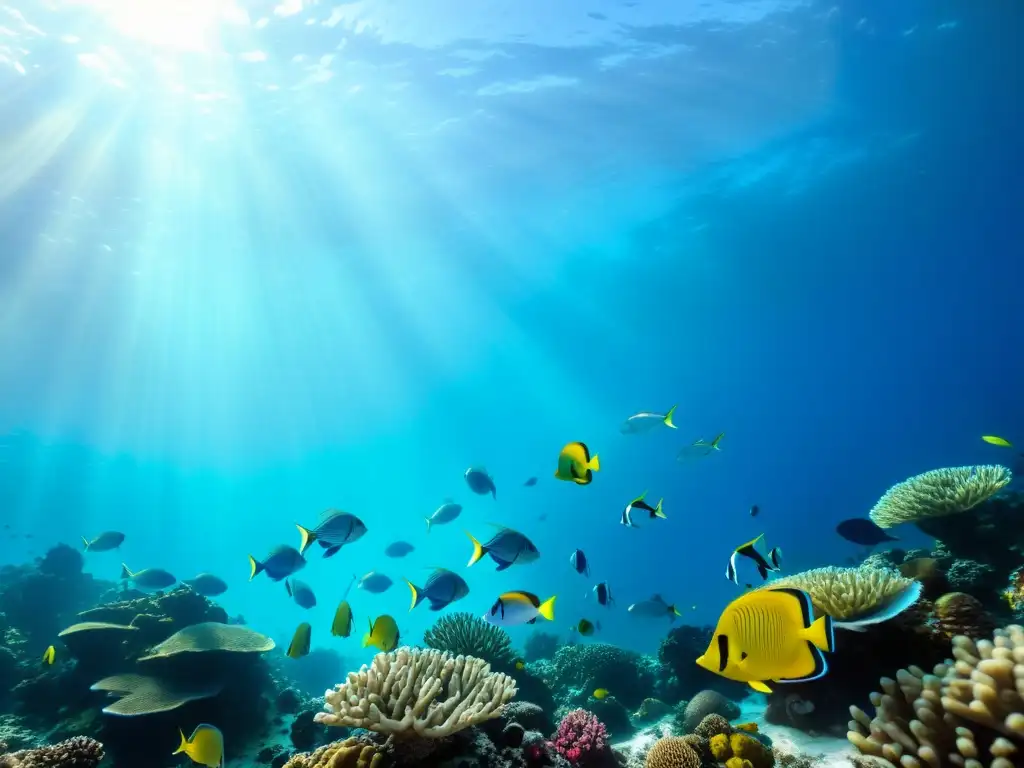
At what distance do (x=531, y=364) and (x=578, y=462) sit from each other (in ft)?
167

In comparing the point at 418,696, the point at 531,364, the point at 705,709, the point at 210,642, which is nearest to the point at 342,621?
the point at 418,696

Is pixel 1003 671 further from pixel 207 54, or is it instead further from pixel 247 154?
pixel 247 154

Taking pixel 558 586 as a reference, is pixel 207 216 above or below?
above

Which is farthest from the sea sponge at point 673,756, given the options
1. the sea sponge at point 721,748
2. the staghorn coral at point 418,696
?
Result: the staghorn coral at point 418,696

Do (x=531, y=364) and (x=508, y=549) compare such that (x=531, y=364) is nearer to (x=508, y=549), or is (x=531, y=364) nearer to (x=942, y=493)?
(x=942, y=493)

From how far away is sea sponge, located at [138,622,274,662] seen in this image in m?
7.98

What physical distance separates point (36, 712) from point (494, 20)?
2367cm

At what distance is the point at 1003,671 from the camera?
290cm

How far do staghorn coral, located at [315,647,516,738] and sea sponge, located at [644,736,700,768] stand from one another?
1390 millimetres

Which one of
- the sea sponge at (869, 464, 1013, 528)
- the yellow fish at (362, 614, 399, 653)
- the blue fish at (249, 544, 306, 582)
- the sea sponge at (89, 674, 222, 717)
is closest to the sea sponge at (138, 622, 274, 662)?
the sea sponge at (89, 674, 222, 717)

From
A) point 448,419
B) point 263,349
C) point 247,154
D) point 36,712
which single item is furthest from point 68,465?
→ point 36,712

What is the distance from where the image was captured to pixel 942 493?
702cm

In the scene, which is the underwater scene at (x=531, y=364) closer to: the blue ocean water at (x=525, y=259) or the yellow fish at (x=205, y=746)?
the yellow fish at (x=205, y=746)

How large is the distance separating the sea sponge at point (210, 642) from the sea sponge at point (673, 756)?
698 cm
